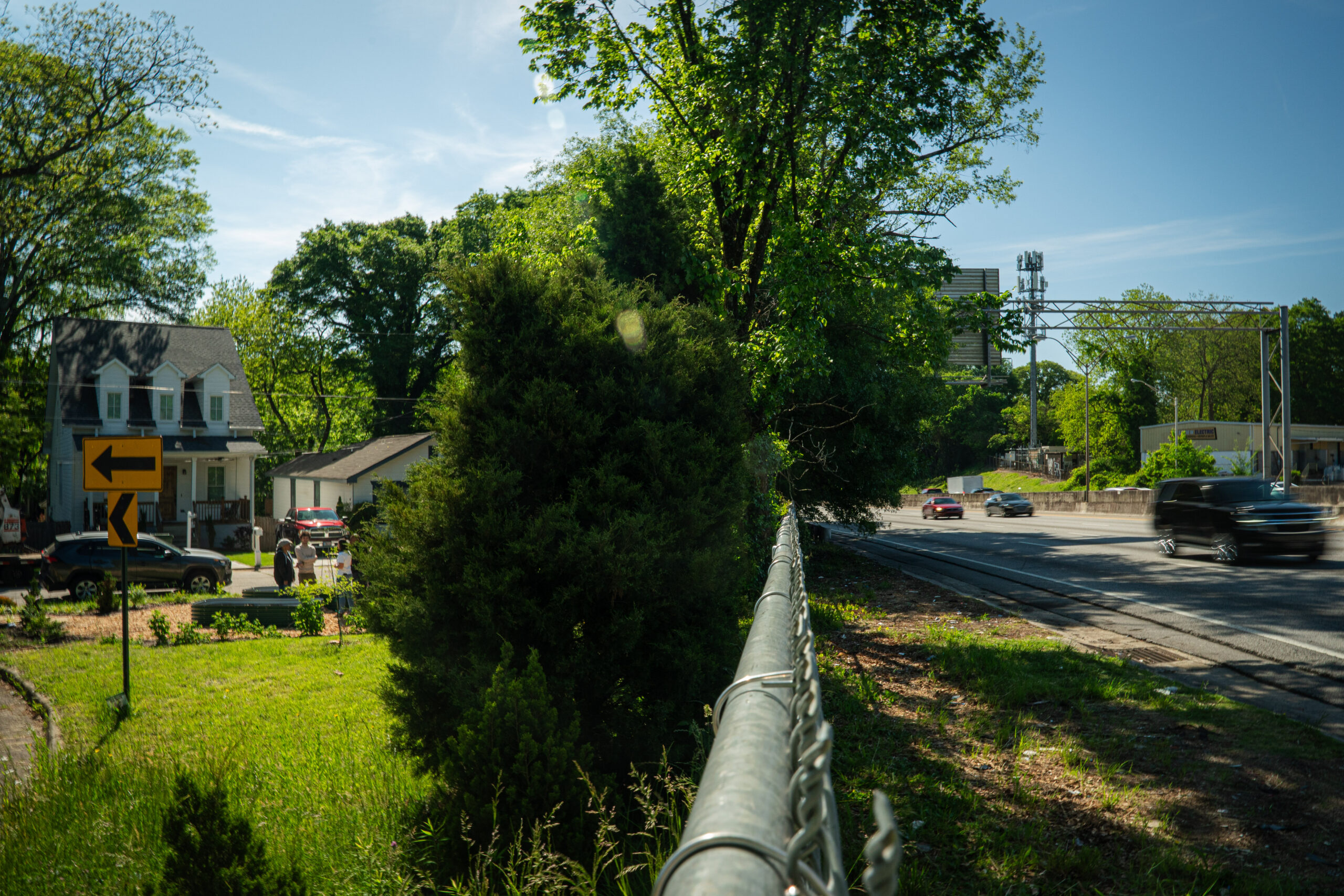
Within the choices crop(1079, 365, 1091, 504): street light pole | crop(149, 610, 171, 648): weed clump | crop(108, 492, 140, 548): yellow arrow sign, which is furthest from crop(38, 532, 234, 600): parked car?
crop(1079, 365, 1091, 504): street light pole

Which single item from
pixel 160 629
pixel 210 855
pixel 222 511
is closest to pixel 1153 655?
pixel 210 855

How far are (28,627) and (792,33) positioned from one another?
17044mm

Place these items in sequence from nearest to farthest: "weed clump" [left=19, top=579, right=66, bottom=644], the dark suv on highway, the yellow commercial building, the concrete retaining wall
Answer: "weed clump" [left=19, top=579, right=66, bottom=644], the dark suv on highway, the concrete retaining wall, the yellow commercial building

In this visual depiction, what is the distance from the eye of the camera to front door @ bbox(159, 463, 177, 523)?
38794 mm

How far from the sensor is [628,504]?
5.29 m

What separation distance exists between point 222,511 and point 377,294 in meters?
18.5

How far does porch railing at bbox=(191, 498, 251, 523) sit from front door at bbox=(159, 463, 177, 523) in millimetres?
1143

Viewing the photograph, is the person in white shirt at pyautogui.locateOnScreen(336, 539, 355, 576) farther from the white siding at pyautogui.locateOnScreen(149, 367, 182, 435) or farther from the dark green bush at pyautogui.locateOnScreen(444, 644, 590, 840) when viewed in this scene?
the white siding at pyautogui.locateOnScreen(149, 367, 182, 435)

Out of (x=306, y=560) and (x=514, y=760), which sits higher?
(x=514, y=760)

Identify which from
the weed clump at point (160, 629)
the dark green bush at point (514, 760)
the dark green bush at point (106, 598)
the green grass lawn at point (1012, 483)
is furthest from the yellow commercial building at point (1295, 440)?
the dark green bush at point (514, 760)

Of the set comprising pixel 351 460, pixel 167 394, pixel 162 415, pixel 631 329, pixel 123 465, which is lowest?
pixel 123 465

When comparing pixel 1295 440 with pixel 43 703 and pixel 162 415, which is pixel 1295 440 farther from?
pixel 43 703

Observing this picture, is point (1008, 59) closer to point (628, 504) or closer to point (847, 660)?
point (847, 660)

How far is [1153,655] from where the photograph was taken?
945 cm
